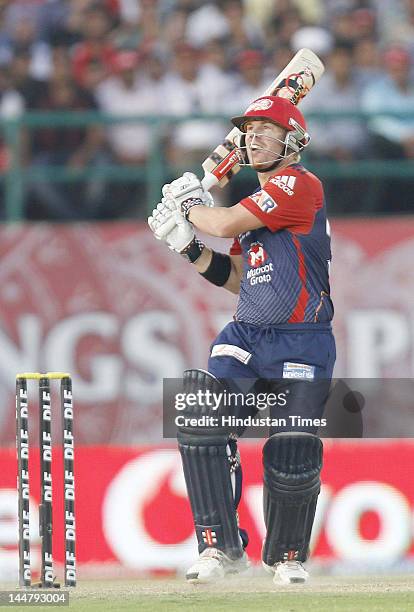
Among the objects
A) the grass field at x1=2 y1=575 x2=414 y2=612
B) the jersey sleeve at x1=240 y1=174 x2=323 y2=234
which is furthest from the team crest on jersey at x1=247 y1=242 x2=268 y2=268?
the grass field at x1=2 y1=575 x2=414 y2=612

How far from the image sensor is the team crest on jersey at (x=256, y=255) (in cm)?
648

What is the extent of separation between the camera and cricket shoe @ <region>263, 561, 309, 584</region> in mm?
6391

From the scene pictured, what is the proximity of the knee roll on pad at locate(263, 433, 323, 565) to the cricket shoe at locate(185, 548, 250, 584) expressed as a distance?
0.18 metres

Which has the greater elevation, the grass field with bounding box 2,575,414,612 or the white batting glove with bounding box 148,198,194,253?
the white batting glove with bounding box 148,198,194,253

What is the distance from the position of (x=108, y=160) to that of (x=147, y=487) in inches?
149

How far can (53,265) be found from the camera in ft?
36.3

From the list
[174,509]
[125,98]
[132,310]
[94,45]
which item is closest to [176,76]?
[125,98]

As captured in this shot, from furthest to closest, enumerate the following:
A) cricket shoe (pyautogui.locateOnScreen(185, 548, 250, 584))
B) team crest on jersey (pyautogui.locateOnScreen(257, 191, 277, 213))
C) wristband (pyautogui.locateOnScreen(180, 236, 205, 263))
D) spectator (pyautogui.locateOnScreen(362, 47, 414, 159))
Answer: spectator (pyautogui.locateOnScreen(362, 47, 414, 159)) < wristband (pyautogui.locateOnScreen(180, 236, 205, 263)) < team crest on jersey (pyautogui.locateOnScreen(257, 191, 277, 213)) < cricket shoe (pyautogui.locateOnScreen(185, 548, 250, 584))

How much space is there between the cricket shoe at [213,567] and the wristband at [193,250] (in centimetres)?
134

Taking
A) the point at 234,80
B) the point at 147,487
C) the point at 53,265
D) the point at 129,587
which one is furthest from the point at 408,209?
the point at 129,587

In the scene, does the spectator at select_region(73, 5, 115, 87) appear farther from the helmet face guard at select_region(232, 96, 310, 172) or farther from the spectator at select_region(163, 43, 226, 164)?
the helmet face guard at select_region(232, 96, 310, 172)

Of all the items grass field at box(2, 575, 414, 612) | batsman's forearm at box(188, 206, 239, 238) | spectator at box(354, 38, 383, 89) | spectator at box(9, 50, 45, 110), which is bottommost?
grass field at box(2, 575, 414, 612)

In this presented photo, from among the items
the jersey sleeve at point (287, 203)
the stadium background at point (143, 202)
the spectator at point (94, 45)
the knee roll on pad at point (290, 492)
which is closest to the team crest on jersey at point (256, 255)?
the jersey sleeve at point (287, 203)

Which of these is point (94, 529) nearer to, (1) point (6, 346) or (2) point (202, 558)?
(2) point (202, 558)
